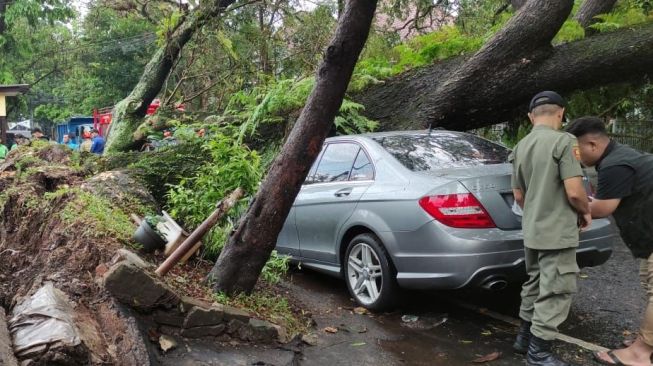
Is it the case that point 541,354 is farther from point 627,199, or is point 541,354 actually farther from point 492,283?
point 627,199

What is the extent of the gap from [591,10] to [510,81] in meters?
2.30

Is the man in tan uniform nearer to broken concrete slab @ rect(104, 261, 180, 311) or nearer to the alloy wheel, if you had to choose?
the alloy wheel

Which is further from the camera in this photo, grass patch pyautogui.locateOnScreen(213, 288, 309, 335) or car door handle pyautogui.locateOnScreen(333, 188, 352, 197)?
car door handle pyautogui.locateOnScreen(333, 188, 352, 197)

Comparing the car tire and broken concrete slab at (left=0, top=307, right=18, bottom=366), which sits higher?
broken concrete slab at (left=0, top=307, right=18, bottom=366)

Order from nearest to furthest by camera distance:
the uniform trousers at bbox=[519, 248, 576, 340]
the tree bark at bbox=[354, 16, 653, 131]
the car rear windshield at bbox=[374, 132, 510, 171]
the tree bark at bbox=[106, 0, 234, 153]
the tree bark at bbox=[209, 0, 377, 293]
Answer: the uniform trousers at bbox=[519, 248, 576, 340] < the tree bark at bbox=[209, 0, 377, 293] < the car rear windshield at bbox=[374, 132, 510, 171] < the tree bark at bbox=[354, 16, 653, 131] < the tree bark at bbox=[106, 0, 234, 153]

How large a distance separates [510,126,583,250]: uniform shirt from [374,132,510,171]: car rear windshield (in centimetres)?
120

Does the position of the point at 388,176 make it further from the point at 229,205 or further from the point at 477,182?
the point at 229,205

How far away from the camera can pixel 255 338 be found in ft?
13.1

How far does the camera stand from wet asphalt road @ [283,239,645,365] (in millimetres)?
4172

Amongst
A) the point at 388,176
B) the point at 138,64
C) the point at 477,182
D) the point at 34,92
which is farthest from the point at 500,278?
the point at 34,92

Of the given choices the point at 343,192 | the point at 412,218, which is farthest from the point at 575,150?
the point at 343,192

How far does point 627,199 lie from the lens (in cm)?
394

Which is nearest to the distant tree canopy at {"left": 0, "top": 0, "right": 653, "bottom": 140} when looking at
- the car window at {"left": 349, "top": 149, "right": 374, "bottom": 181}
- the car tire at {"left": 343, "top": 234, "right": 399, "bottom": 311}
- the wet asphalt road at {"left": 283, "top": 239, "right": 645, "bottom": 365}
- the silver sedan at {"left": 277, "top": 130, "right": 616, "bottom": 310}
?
the silver sedan at {"left": 277, "top": 130, "right": 616, "bottom": 310}

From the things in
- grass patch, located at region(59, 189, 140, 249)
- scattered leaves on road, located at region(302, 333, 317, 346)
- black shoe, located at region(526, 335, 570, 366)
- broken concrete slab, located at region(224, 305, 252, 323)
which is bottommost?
scattered leaves on road, located at region(302, 333, 317, 346)
